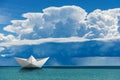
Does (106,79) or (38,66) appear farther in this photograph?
(38,66)

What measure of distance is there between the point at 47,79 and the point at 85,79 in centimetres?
241

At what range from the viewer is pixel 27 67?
4559 centimetres

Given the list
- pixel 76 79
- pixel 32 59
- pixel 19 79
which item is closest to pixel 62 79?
pixel 76 79

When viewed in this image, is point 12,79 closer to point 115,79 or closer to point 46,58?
point 115,79

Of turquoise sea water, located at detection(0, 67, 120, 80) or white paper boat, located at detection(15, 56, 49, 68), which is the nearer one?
turquoise sea water, located at detection(0, 67, 120, 80)

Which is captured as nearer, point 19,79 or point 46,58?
point 19,79

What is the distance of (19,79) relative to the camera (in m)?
28.4

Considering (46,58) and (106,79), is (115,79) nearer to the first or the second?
(106,79)

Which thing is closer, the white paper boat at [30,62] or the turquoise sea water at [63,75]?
the turquoise sea water at [63,75]

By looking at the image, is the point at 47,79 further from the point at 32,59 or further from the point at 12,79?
the point at 32,59

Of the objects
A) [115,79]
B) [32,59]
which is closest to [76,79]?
[115,79]

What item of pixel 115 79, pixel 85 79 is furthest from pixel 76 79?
pixel 115 79

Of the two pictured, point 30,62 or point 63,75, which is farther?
point 30,62

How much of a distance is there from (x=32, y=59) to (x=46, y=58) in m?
1.84
